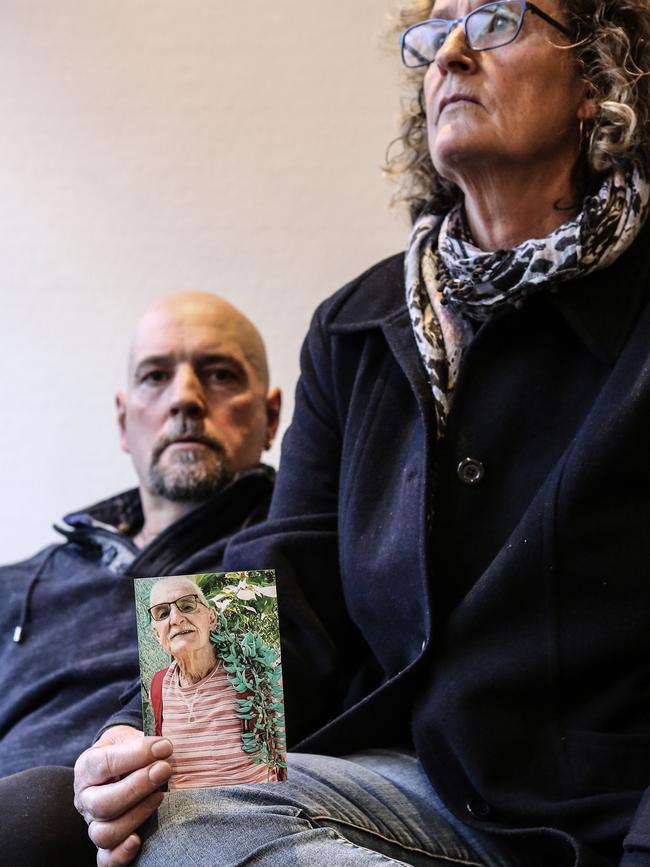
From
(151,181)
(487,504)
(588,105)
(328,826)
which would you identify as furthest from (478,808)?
(151,181)

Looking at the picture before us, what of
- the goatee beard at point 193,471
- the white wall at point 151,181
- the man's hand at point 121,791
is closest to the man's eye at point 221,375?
the goatee beard at point 193,471

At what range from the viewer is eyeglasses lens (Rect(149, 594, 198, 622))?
41.8 inches

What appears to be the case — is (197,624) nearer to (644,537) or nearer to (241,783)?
(241,783)

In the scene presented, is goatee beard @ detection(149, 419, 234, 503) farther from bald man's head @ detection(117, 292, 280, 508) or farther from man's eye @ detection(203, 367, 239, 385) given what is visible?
man's eye @ detection(203, 367, 239, 385)

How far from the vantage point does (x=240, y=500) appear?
75.7 inches

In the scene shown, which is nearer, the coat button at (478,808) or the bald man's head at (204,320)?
the coat button at (478,808)

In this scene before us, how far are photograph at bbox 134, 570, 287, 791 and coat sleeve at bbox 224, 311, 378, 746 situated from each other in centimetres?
31

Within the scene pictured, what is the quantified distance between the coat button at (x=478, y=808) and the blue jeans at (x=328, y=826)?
26 millimetres

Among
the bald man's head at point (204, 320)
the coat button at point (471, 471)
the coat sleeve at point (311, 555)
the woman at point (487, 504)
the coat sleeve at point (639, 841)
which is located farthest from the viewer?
the bald man's head at point (204, 320)

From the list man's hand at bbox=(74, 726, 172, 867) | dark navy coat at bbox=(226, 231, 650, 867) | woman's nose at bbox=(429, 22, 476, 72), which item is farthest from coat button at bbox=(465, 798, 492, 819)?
woman's nose at bbox=(429, 22, 476, 72)

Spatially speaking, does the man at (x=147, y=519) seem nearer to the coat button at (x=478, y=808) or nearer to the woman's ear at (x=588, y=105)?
the coat button at (x=478, y=808)

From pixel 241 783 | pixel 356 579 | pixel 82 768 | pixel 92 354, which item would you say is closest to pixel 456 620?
pixel 356 579

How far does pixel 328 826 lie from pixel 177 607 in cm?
26

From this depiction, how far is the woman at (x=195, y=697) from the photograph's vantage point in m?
1.06
